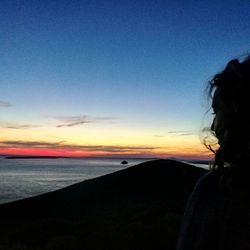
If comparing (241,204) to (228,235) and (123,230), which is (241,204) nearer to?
(228,235)

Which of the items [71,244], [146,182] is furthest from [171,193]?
[71,244]

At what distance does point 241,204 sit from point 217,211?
8 centimetres

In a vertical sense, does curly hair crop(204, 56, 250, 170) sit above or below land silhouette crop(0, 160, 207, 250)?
above

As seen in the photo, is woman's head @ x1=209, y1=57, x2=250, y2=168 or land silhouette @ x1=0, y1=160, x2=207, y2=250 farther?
land silhouette @ x1=0, y1=160, x2=207, y2=250

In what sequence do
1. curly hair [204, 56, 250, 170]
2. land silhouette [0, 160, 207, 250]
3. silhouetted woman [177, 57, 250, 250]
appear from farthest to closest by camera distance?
land silhouette [0, 160, 207, 250]
curly hair [204, 56, 250, 170]
silhouetted woman [177, 57, 250, 250]

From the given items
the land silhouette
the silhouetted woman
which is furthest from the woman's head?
the land silhouette

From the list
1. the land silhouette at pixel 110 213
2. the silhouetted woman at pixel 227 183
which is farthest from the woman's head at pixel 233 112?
the land silhouette at pixel 110 213

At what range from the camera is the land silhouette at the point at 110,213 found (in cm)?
1473

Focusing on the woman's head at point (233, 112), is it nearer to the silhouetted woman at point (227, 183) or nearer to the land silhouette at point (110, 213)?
the silhouetted woman at point (227, 183)

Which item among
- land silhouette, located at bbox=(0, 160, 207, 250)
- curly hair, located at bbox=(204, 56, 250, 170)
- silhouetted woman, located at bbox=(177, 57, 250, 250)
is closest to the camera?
silhouetted woman, located at bbox=(177, 57, 250, 250)

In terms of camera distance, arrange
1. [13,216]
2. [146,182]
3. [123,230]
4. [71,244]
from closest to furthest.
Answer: [71,244] < [123,230] < [13,216] < [146,182]

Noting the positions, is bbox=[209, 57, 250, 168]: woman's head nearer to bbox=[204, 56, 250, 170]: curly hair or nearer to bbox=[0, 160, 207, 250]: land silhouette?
bbox=[204, 56, 250, 170]: curly hair

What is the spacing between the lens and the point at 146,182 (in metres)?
32.3

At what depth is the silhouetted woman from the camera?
1316 millimetres
